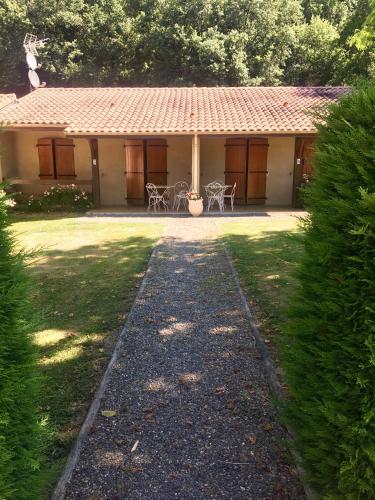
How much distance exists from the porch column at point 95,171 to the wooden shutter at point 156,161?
1942mm

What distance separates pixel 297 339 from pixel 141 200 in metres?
14.0

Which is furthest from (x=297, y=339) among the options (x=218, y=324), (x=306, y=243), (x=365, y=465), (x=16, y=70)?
(x=16, y=70)

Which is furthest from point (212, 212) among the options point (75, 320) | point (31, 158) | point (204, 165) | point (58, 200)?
point (75, 320)

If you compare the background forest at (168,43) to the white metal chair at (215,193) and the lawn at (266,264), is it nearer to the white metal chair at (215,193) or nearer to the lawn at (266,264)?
the white metal chair at (215,193)

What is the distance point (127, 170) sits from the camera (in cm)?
1603

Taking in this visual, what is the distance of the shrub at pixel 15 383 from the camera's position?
2.04m

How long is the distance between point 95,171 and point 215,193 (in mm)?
4220

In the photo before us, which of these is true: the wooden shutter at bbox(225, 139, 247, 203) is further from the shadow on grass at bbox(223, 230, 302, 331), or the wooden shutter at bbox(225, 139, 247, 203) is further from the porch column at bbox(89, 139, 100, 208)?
the shadow on grass at bbox(223, 230, 302, 331)

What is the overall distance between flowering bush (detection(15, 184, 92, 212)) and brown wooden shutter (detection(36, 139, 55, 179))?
1.24m

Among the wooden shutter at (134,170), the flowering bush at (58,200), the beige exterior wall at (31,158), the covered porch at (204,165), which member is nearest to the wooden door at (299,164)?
the covered porch at (204,165)

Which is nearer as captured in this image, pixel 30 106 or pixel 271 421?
pixel 271 421

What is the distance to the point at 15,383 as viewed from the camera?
6.91ft

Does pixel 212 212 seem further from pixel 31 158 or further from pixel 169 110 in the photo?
pixel 31 158

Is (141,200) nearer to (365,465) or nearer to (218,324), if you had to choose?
(218,324)
